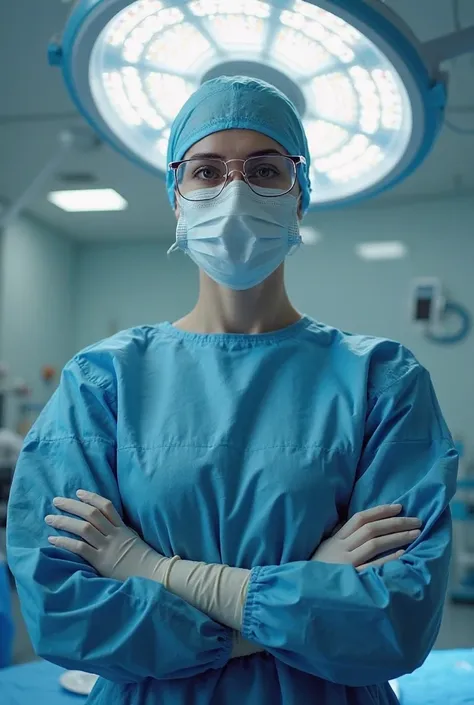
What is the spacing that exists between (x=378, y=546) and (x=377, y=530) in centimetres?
2

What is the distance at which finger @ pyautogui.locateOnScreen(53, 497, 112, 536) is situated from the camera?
0.92 metres

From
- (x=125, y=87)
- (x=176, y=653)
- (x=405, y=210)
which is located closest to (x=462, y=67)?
(x=405, y=210)

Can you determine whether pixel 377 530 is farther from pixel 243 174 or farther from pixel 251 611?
pixel 243 174

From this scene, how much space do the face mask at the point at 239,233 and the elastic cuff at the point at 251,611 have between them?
450 millimetres

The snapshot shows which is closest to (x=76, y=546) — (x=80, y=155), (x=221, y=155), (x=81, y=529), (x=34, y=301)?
(x=81, y=529)

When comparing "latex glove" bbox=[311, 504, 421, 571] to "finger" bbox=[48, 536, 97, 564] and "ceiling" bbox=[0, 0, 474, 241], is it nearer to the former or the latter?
"finger" bbox=[48, 536, 97, 564]

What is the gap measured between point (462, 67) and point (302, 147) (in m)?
1.95

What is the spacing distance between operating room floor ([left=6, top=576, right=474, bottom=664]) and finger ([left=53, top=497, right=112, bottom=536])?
2350 mm

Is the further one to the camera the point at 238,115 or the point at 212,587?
the point at 238,115

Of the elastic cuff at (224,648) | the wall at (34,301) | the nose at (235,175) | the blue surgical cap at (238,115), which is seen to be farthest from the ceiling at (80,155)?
the elastic cuff at (224,648)

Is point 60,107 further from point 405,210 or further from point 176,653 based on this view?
point 176,653

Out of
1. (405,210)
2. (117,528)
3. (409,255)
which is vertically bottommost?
(117,528)

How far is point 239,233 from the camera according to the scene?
101 centimetres

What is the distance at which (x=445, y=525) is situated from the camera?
918 millimetres
